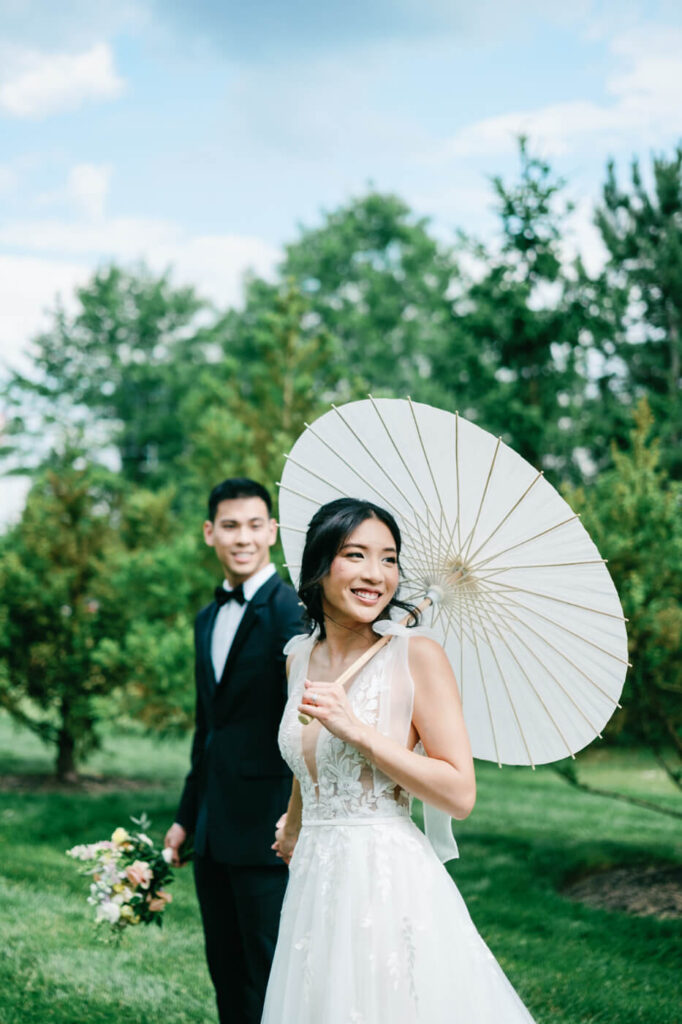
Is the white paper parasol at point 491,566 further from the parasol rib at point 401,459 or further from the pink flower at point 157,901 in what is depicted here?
the pink flower at point 157,901

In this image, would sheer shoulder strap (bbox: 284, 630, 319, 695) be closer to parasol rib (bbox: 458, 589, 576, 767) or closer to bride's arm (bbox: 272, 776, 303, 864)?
bride's arm (bbox: 272, 776, 303, 864)

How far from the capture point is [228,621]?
3.89 meters

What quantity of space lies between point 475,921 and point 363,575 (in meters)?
4.50

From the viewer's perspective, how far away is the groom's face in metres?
3.86

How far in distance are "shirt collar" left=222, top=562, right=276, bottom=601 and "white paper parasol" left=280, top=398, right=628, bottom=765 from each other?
35.0 inches

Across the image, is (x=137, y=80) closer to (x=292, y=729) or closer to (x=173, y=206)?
(x=292, y=729)

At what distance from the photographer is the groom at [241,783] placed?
11.3ft

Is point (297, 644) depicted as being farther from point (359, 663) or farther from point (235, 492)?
point (235, 492)

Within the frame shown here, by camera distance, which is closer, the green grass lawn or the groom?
the groom

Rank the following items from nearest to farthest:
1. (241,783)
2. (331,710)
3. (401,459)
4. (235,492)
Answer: (331,710), (401,459), (241,783), (235,492)

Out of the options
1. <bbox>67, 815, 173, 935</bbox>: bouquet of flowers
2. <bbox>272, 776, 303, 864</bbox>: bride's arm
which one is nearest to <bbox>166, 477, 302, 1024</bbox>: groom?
<bbox>67, 815, 173, 935</bbox>: bouquet of flowers

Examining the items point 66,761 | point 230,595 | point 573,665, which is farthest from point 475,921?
point 66,761

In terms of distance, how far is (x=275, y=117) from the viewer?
15203 millimetres

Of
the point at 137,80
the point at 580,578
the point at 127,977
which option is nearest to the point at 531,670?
the point at 580,578
